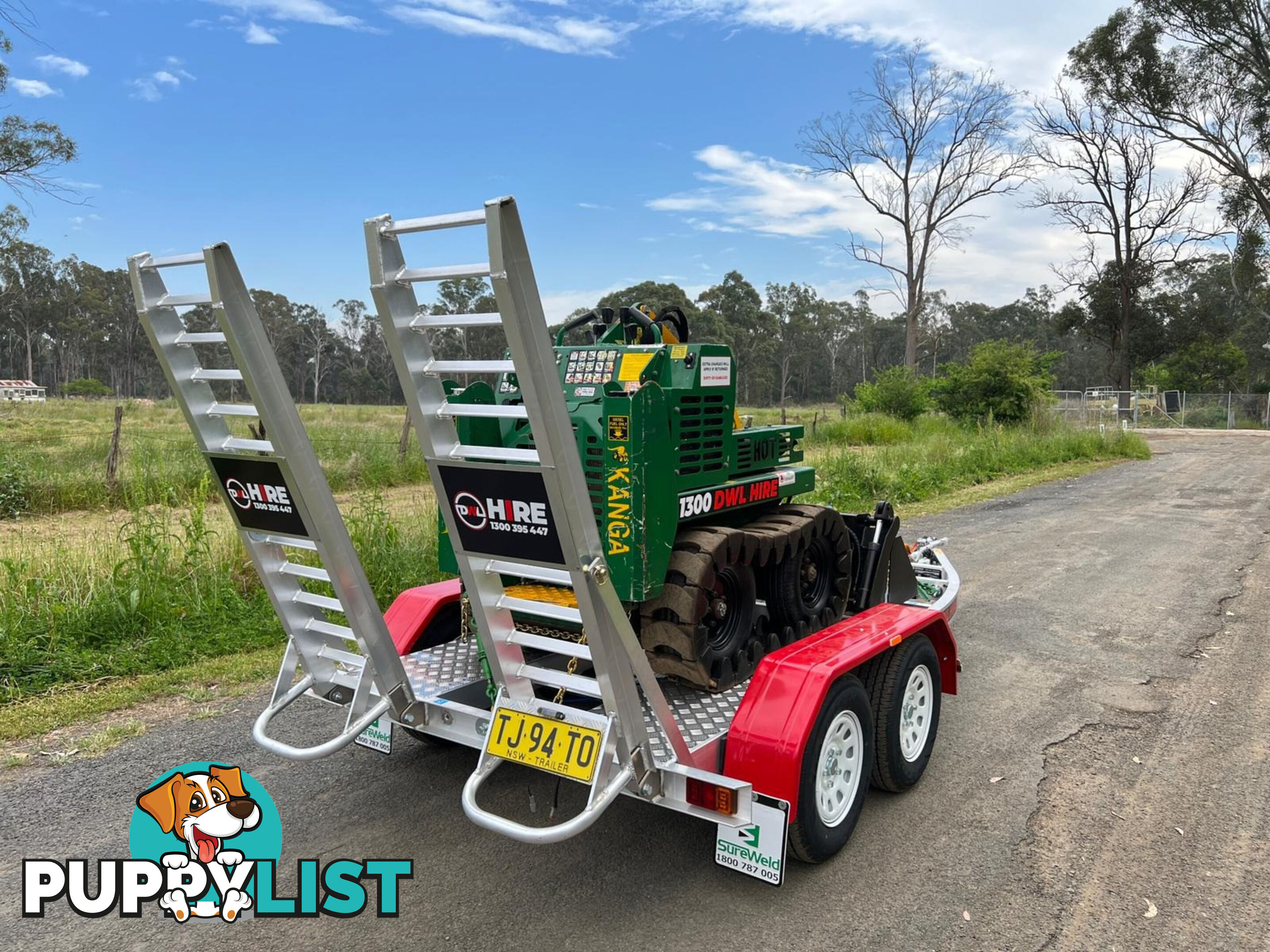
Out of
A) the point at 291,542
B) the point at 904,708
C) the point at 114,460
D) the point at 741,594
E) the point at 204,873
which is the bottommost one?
the point at 204,873

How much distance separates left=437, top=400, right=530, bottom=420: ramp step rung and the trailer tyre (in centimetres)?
181

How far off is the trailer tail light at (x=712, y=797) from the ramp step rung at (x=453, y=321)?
1.82 meters

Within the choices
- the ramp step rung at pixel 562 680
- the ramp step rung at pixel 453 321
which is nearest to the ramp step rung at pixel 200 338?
the ramp step rung at pixel 453 321

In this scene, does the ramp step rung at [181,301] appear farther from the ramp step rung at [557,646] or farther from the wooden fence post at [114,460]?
the wooden fence post at [114,460]

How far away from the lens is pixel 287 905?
336 centimetres

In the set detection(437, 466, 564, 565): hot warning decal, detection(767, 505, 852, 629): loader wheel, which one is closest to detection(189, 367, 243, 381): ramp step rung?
detection(437, 466, 564, 565): hot warning decal

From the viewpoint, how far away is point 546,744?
3.12 meters

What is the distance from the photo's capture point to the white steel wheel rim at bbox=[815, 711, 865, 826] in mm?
3615

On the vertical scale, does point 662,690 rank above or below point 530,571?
below

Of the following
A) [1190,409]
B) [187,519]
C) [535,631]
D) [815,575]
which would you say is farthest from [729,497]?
[1190,409]

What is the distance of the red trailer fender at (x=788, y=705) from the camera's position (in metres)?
3.34

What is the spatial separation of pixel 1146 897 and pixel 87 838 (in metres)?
4.47

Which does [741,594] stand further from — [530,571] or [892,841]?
[530,571]

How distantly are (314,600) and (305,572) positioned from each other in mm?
175
